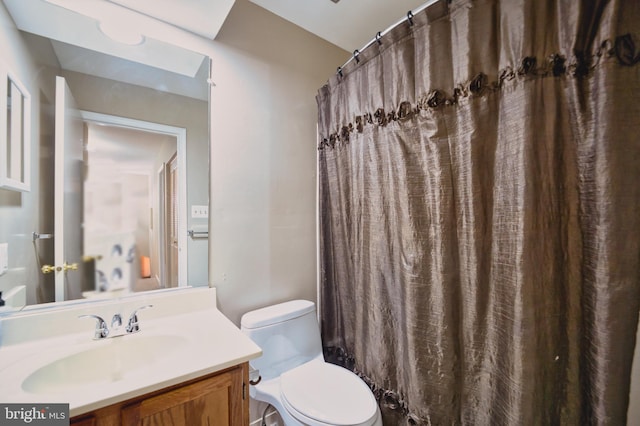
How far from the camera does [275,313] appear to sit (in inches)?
54.9

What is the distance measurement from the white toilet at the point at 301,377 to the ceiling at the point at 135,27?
1.36m

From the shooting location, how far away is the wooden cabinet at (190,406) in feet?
2.26

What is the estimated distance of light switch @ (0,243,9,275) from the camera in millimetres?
889

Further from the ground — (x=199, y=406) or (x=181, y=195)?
(x=181, y=195)

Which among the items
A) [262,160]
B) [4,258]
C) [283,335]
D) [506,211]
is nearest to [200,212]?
[262,160]

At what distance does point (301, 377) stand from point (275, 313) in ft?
1.13

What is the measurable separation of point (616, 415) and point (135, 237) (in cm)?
168

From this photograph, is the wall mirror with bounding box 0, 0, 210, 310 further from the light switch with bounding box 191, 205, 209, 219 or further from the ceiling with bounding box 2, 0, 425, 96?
the light switch with bounding box 191, 205, 209, 219

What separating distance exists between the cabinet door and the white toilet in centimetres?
32

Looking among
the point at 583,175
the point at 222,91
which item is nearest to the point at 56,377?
the point at 222,91

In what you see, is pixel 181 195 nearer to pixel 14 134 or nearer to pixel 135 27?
pixel 14 134

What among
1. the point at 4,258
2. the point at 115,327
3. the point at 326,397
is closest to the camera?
the point at 4,258

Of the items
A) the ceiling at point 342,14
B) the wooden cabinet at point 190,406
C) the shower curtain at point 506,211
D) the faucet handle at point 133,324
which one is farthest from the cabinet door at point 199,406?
the ceiling at point 342,14

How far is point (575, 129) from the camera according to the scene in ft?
2.46
